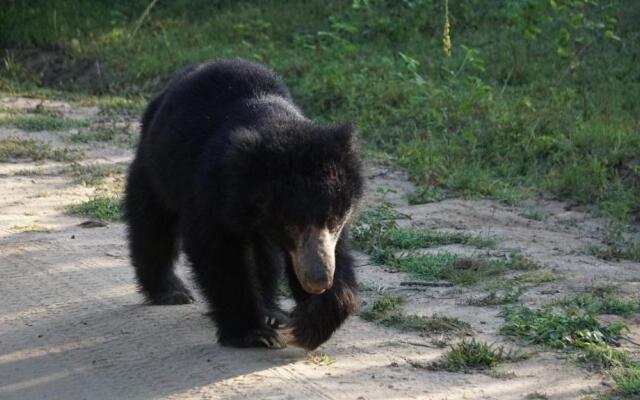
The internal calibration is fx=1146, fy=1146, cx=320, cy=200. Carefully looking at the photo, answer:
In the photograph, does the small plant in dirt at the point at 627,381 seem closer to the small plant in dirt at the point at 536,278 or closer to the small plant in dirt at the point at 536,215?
the small plant in dirt at the point at 536,278

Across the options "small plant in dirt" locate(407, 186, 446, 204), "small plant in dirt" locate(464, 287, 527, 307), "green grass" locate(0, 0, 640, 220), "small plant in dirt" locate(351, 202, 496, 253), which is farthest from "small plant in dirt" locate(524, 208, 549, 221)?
"small plant in dirt" locate(464, 287, 527, 307)

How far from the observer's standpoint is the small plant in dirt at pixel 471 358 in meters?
4.63

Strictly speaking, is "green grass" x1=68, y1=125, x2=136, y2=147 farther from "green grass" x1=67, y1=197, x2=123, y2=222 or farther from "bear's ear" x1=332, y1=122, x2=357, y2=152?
"bear's ear" x1=332, y1=122, x2=357, y2=152

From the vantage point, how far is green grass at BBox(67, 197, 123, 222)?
24.5ft

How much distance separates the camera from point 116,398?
14.4ft

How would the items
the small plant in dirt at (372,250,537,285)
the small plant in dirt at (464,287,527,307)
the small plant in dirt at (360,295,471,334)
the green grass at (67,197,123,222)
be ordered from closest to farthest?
1. the small plant in dirt at (360,295,471,334)
2. the small plant in dirt at (464,287,527,307)
3. the small plant in dirt at (372,250,537,285)
4. the green grass at (67,197,123,222)

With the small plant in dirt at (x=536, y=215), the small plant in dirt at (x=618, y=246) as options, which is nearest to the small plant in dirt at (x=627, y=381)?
the small plant in dirt at (x=618, y=246)

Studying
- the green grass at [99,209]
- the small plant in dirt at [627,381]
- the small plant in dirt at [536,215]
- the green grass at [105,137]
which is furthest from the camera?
the green grass at [105,137]

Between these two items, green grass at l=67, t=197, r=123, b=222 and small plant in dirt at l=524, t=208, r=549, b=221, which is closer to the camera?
green grass at l=67, t=197, r=123, b=222

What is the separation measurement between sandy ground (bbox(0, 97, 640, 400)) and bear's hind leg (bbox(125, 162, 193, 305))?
0.36ft

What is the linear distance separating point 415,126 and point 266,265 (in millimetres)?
4640

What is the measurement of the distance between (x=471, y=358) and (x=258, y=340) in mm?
918

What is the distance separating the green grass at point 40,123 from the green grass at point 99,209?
8.50ft

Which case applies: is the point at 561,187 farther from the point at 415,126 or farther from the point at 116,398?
the point at 116,398
